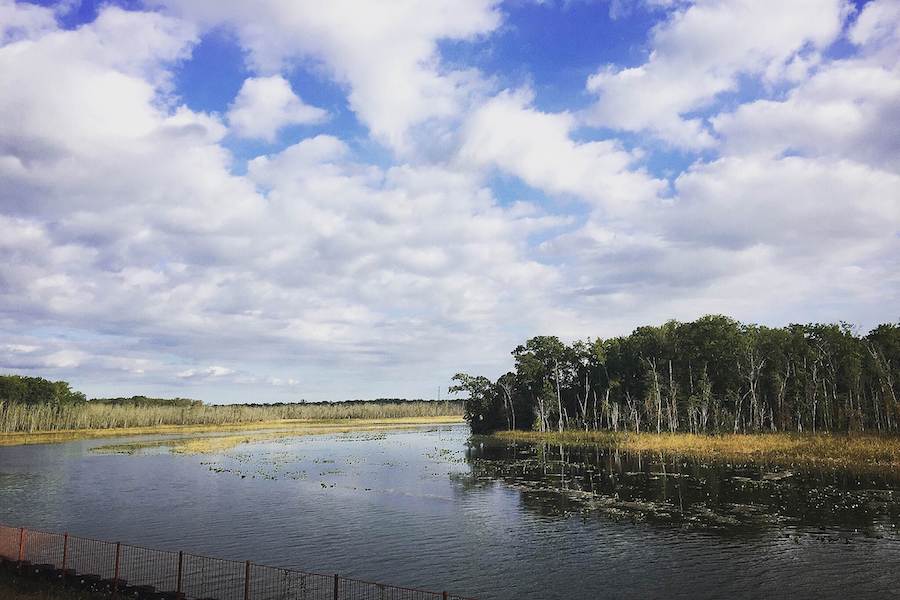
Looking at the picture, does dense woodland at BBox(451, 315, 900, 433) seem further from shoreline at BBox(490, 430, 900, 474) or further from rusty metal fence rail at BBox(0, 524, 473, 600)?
rusty metal fence rail at BBox(0, 524, 473, 600)

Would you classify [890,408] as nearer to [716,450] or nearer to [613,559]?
[716,450]

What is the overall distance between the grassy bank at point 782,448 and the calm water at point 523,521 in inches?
282

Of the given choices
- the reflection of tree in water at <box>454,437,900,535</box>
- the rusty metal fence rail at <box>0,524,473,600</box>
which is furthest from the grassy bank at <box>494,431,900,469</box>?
the rusty metal fence rail at <box>0,524,473,600</box>

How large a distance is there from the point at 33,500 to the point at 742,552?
2278 inches

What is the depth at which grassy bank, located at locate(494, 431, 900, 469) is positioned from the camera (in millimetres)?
64812

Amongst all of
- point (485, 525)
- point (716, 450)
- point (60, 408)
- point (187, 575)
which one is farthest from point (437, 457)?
point (60, 408)

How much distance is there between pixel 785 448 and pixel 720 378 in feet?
126

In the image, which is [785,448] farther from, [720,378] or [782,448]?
[720,378]

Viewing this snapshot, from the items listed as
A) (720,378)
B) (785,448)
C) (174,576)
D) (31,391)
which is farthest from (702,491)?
(31,391)

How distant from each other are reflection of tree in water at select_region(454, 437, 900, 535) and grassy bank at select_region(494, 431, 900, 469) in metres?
4.69

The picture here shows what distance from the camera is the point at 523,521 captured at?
140ft

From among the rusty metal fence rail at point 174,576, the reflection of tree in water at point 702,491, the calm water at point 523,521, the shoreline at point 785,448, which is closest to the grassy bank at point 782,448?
the shoreline at point 785,448

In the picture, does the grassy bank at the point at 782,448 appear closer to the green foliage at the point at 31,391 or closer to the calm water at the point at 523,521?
the calm water at the point at 523,521

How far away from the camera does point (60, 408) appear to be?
579ft
